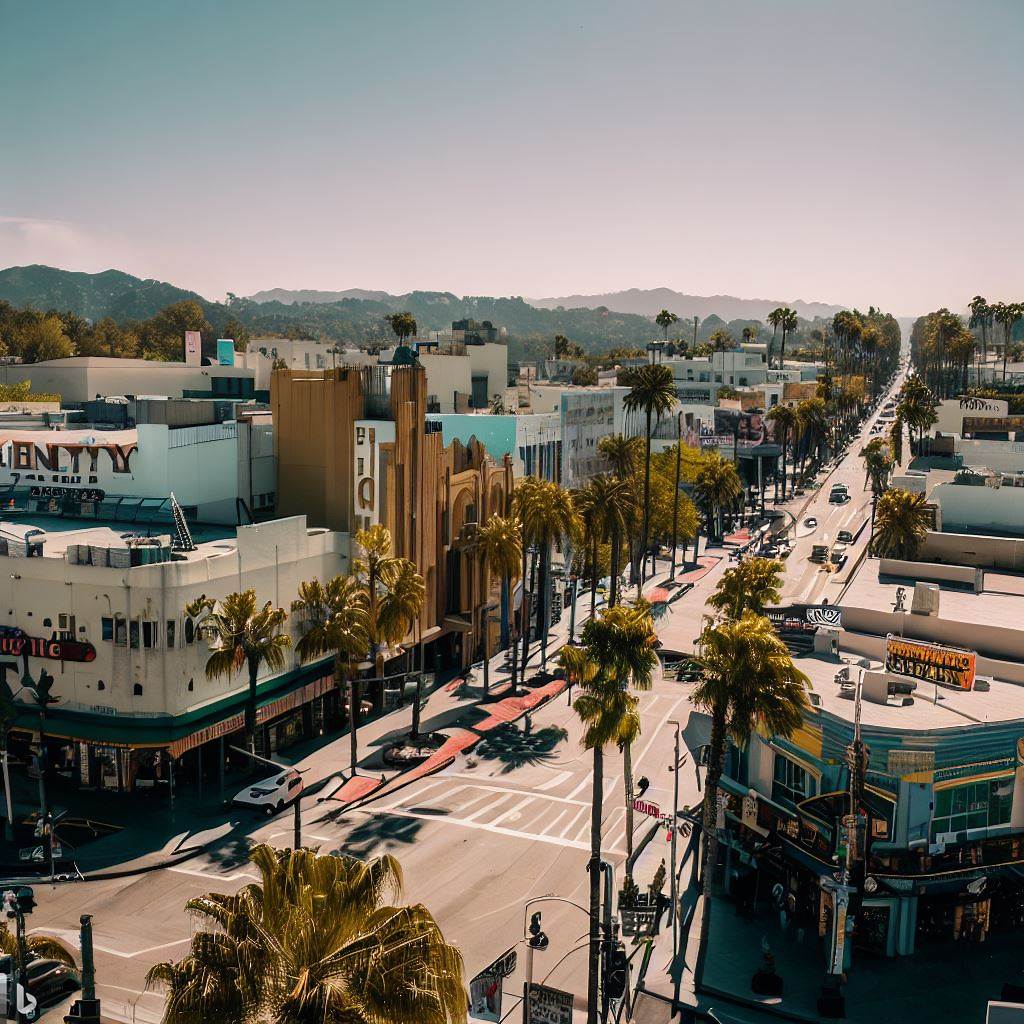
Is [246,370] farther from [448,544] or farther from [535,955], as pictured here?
[535,955]

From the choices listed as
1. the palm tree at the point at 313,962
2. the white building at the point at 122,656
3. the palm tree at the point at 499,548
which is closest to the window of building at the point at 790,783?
the palm tree at the point at 313,962

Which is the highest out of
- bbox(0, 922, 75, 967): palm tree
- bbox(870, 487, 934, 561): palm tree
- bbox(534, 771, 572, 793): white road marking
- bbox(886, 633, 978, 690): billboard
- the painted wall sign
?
the painted wall sign

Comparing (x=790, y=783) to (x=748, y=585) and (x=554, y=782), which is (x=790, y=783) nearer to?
(x=554, y=782)

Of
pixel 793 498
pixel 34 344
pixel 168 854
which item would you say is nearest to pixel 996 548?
pixel 168 854

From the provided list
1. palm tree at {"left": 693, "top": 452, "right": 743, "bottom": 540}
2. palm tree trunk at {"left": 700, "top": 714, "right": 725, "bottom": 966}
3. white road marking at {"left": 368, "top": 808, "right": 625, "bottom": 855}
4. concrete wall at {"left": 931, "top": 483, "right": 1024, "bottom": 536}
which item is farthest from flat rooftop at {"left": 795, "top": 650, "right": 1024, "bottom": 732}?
palm tree at {"left": 693, "top": 452, "right": 743, "bottom": 540}

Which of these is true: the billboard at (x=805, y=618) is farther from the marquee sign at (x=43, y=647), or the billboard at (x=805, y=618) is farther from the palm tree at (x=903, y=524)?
the marquee sign at (x=43, y=647)

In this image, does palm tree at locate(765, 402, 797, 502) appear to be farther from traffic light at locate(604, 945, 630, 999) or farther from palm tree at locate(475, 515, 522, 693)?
traffic light at locate(604, 945, 630, 999)
